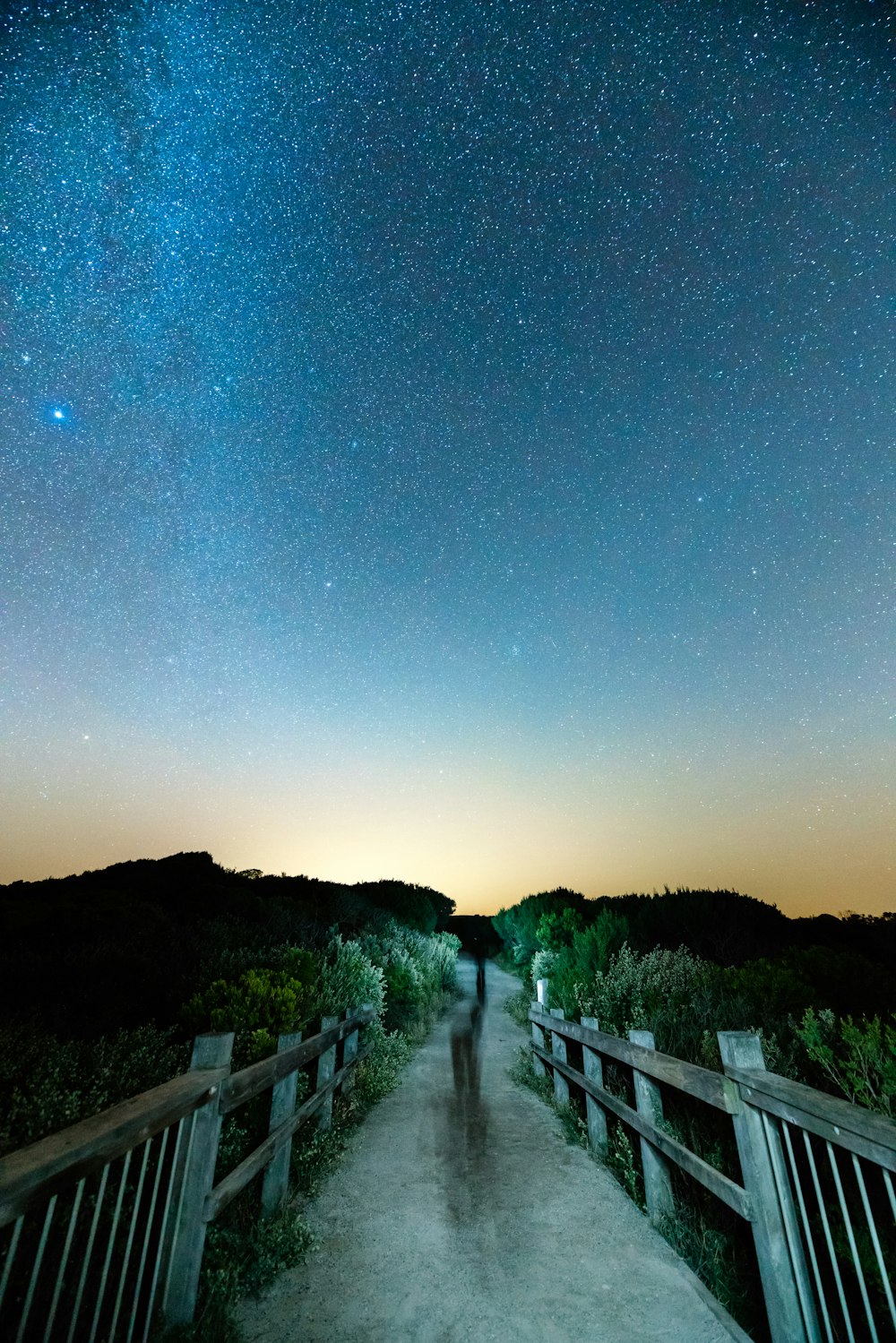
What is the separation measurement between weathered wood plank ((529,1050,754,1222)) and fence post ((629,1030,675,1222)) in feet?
0.33

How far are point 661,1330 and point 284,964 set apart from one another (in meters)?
5.65

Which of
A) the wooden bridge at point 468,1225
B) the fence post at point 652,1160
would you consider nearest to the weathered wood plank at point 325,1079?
the wooden bridge at point 468,1225

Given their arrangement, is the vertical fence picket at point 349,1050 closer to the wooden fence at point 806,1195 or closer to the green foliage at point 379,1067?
the green foliage at point 379,1067

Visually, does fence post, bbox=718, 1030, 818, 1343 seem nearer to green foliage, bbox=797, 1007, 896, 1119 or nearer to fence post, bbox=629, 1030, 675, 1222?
green foliage, bbox=797, 1007, 896, 1119

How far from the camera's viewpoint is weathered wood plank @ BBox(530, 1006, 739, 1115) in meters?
3.58

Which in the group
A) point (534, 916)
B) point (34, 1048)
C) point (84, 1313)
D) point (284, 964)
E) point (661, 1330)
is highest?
point (534, 916)

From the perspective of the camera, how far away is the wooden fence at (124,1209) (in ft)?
6.57

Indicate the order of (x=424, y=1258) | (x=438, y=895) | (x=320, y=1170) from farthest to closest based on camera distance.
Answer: (x=438, y=895) < (x=320, y=1170) < (x=424, y=1258)

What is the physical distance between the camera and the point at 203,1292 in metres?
3.46

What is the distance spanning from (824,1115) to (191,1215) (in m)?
3.19

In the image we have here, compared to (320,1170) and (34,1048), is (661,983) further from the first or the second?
(34,1048)

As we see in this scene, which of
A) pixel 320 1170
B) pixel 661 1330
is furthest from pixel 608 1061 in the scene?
pixel 661 1330

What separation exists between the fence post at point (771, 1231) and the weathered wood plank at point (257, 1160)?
2855mm

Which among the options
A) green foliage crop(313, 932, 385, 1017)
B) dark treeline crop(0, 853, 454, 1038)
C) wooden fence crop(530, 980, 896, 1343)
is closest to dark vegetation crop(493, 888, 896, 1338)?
wooden fence crop(530, 980, 896, 1343)
